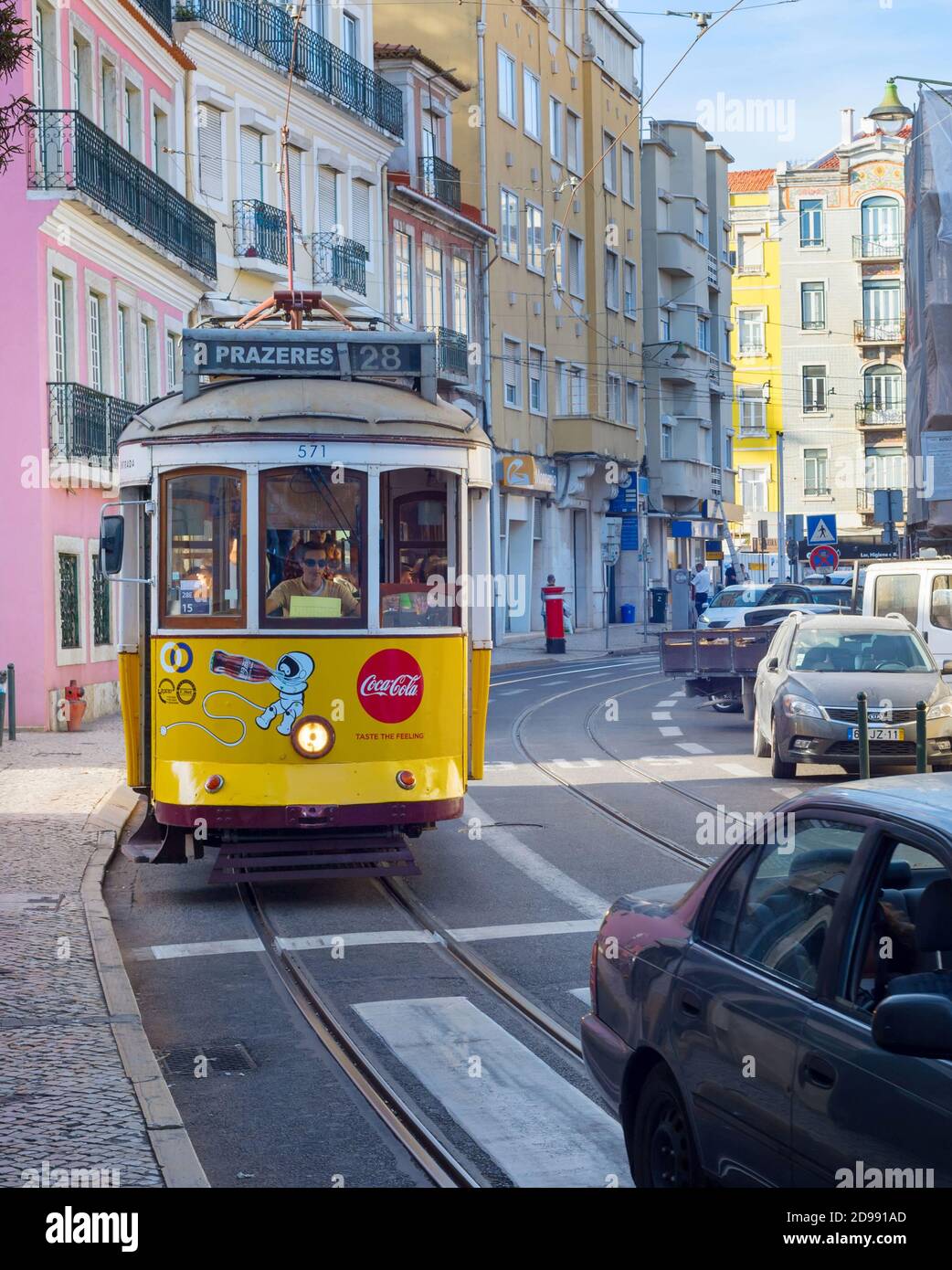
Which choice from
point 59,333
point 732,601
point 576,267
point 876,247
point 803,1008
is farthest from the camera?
point 876,247

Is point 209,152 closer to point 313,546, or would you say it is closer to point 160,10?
point 160,10

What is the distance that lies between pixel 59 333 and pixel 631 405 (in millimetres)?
39956

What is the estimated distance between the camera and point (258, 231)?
38625mm

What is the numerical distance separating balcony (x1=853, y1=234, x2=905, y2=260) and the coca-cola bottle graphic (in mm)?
77968

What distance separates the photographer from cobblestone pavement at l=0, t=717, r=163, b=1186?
21.2ft

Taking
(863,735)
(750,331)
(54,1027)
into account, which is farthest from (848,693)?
(750,331)

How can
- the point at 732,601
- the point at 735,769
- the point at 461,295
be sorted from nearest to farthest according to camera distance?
the point at 735,769
the point at 732,601
the point at 461,295

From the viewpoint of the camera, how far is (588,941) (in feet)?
35.7

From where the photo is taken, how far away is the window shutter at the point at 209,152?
36.8 m

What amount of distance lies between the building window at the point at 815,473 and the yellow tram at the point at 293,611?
79.0 m

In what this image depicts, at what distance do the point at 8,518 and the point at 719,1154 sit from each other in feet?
74.8

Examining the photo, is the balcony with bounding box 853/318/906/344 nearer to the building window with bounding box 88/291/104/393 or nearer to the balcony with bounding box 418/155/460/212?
the balcony with bounding box 418/155/460/212
